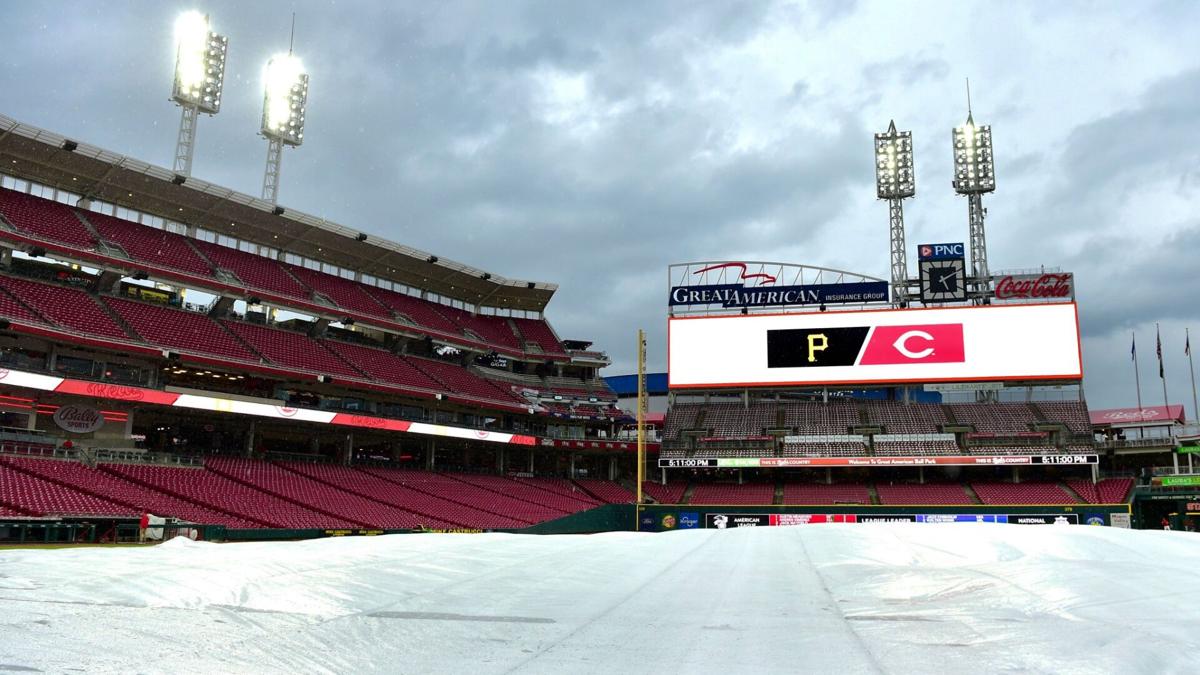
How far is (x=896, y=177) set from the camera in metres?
64.0

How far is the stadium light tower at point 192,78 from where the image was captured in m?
48.0

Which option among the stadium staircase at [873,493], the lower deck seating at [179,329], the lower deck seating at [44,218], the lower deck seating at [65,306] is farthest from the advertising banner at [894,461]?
the lower deck seating at [44,218]

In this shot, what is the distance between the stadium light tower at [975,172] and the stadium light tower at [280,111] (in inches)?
1985

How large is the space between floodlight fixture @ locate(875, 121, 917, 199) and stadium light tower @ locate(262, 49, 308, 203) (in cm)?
4421

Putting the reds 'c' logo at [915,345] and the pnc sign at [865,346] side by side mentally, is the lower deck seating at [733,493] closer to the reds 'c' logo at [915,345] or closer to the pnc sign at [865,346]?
the pnc sign at [865,346]

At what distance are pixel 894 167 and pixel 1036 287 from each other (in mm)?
14427

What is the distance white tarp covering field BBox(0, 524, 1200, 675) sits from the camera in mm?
4594

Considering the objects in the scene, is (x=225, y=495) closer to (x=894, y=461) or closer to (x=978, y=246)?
(x=894, y=461)

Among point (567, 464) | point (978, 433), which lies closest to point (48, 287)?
point (567, 464)

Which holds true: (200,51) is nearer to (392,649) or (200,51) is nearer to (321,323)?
(321,323)

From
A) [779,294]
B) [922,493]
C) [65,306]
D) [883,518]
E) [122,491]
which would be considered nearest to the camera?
[122,491]

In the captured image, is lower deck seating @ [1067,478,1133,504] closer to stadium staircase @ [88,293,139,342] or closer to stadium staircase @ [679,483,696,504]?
stadium staircase @ [679,483,696,504]

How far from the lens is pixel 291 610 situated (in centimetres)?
584

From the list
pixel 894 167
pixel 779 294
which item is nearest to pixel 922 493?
pixel 779 294
